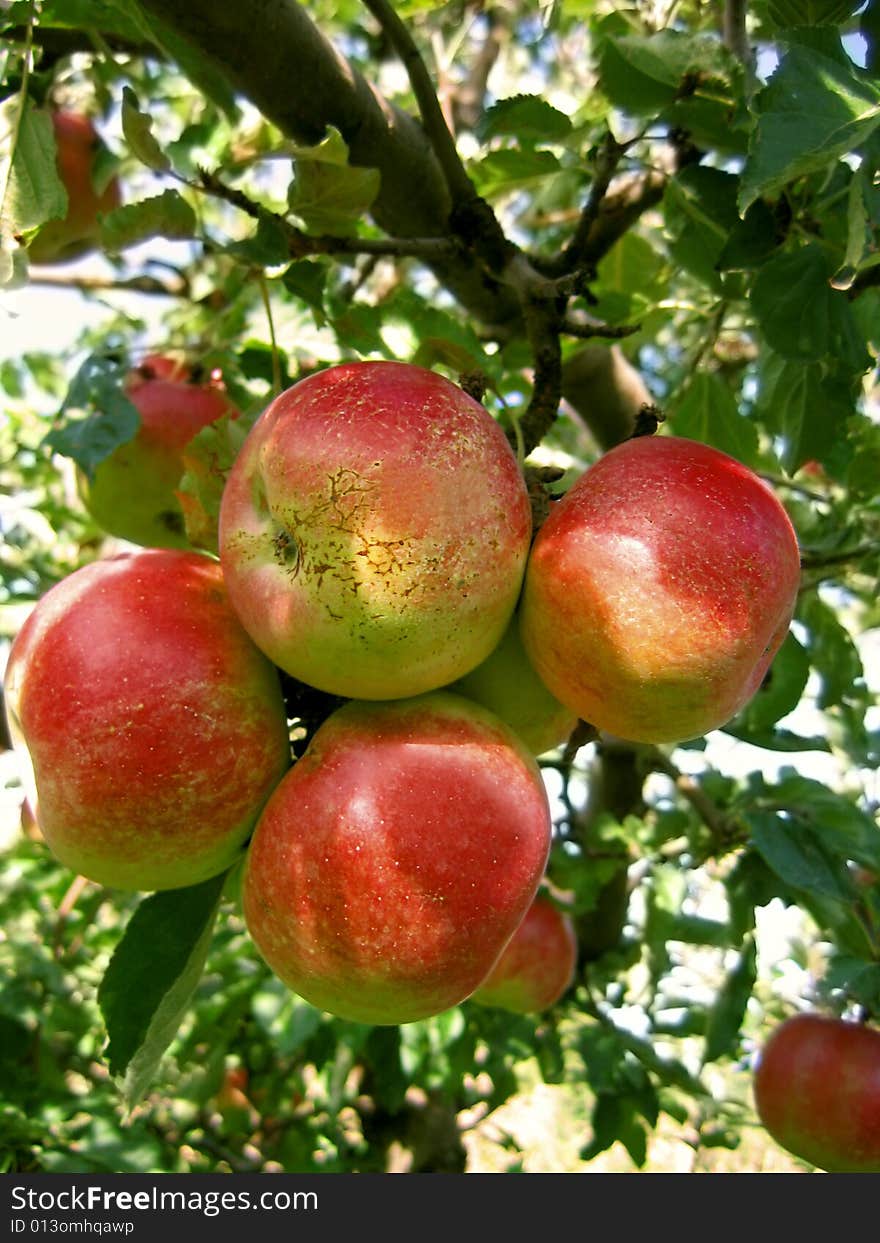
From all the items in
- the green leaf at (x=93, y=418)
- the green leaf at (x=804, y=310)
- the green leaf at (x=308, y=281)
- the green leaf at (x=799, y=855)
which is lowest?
the green leaf at (x=799, y=855)

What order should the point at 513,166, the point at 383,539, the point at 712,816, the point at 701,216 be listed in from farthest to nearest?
1. the point at 712,816
2. the point at 513,166
3. the point at 701,216
4. the point at 383,539

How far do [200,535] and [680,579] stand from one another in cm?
53

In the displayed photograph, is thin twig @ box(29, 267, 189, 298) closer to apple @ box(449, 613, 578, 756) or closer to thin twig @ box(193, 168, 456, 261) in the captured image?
thin twig @ box(193, 168, 456, 261)

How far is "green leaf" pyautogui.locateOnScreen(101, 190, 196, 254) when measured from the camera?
42.8 inches

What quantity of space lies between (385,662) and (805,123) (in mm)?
555

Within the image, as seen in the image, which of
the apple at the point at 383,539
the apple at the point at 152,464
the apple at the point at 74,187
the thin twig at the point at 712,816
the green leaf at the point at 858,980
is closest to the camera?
the apple at the point at 383,539

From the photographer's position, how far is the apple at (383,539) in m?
0.79

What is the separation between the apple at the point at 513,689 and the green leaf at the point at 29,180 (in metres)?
0.68

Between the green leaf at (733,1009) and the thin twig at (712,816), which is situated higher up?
the thin twig at (712,816)

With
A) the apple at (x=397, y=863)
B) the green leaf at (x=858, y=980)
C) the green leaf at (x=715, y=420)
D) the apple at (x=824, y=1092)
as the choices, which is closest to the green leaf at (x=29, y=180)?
the apple at (x=397, y=863)

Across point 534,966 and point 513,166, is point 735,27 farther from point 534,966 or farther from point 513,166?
point 534,966

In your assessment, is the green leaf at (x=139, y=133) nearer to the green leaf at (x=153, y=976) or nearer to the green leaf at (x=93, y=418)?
the green leaf at (x=93, y=418)

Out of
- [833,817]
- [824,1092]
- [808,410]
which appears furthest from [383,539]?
[824,1092]

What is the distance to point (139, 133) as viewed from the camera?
3.39 feet
